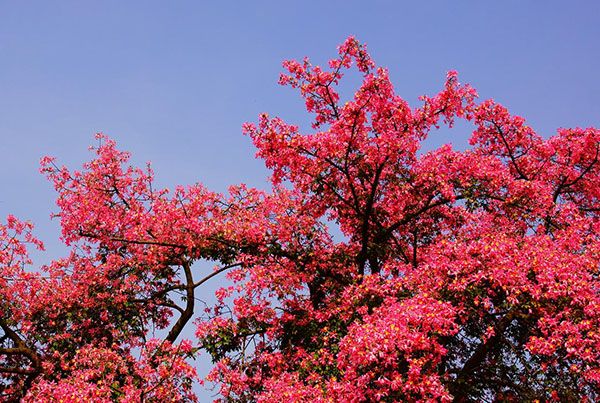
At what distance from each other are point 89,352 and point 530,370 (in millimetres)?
9053

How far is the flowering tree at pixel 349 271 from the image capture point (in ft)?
35.0

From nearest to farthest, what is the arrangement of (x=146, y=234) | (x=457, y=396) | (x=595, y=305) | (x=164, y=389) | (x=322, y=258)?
(x=595, y=305) < (x=457, y=396) < (x=164, y=389) < (x=322, y=258) < (x=146, y=234)

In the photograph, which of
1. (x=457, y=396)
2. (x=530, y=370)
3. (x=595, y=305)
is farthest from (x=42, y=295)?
(x=595, y=305)

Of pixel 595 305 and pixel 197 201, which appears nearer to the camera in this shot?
pixel 595 305

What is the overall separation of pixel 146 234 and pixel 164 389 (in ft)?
18.4

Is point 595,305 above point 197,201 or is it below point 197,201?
below

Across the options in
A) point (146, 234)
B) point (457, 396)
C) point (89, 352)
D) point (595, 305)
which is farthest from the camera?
point (146, 234)

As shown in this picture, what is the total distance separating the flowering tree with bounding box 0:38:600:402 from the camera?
35.0 feet

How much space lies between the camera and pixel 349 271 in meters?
15.7

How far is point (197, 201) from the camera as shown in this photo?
1692 cm

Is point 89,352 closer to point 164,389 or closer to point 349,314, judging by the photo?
point 164,389

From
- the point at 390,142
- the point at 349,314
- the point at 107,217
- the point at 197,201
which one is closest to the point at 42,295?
the point at 107,217

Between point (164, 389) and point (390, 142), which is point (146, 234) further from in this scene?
point (390, 142)

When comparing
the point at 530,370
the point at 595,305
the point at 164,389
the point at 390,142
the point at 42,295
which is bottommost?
the point at 164,389
